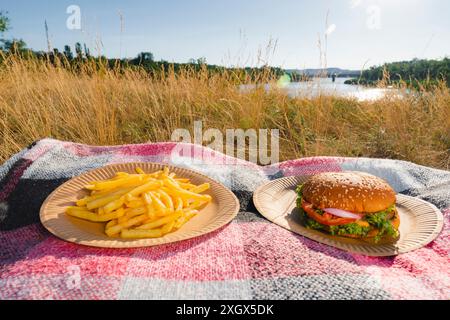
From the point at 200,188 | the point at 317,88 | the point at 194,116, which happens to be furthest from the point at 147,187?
the point at 317,88

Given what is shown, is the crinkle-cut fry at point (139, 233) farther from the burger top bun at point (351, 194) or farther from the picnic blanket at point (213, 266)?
the burger top bun at point (351, 194)

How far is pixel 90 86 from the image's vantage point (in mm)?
4781

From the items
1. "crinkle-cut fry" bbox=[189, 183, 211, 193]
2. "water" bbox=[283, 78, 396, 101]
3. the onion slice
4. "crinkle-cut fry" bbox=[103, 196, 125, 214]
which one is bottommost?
the onion slice

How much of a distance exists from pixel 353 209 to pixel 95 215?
52.2 inches

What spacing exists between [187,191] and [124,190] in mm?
351

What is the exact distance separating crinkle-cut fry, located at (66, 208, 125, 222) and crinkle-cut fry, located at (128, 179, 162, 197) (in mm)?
102

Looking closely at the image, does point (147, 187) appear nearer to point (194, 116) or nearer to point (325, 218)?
point (325, 218)

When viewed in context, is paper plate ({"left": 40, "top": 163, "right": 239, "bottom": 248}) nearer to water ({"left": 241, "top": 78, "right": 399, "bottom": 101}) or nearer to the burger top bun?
the burger top bun

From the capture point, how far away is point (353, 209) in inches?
79.7

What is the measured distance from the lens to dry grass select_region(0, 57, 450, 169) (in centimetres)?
427

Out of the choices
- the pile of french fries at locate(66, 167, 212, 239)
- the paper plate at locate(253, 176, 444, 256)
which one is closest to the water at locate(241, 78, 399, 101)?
the paper plate at locate(253, 176, 444, 256)

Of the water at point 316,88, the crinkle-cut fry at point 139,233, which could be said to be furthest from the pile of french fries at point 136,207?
the water at point 316,88

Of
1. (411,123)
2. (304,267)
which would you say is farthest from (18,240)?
(411,123)

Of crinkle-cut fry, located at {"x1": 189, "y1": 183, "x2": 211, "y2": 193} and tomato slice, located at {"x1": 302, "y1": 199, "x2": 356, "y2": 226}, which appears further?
crinkle-cut fry, located at {"x1": 189, "y1": 183, "x2": 211, "y2": 193}
